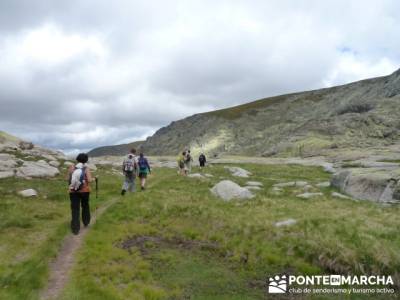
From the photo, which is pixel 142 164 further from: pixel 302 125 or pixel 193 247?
pixel 302 125

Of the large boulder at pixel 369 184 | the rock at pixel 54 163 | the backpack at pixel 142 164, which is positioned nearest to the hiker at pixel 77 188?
the backpack at pixel 142 164

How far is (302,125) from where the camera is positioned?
122m

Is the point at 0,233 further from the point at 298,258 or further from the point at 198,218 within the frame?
the point at 298,258

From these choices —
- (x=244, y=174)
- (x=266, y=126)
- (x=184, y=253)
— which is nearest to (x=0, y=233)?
(x=184, y=253)

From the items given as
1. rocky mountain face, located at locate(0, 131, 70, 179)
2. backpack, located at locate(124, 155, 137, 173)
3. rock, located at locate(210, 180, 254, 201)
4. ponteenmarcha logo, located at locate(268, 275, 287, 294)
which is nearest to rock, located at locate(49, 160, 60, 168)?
rocky mountain face, located at locate(0, 131, 70, 179)

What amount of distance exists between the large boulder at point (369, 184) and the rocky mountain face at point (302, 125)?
2239 inches

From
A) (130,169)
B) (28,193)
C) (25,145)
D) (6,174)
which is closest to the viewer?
(28,193)

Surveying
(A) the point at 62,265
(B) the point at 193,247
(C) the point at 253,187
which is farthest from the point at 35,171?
(B) the point at 193,247

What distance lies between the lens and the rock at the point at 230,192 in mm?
25641

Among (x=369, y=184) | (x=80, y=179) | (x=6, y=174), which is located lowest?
(x=369, y=184)

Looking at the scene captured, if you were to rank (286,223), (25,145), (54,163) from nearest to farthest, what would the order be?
1. (286,223)
2. (54,163)
3. (25,145)

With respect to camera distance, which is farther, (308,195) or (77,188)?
(308,195)

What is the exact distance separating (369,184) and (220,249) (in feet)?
62.7

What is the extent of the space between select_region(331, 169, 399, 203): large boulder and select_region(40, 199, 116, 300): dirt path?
820 inches
